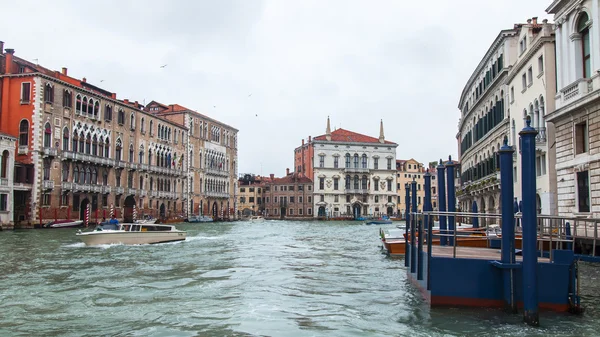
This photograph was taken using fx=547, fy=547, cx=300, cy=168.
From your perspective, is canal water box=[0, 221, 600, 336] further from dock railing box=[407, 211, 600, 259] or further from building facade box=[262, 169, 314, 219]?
building facade box=[262, 169, 314, 219]

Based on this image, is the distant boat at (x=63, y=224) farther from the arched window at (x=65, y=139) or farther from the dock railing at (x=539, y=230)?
the dock railing at (x=539, y=230)

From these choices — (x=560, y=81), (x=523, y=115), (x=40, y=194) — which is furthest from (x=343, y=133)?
(x=560, y=81)

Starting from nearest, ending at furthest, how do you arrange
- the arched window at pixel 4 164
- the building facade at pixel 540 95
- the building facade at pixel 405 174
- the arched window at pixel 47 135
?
the building facade at pixel 540 95 → the arched window at pixel 4 164 → the arched window at pixel 47 135 → the building facade at pixel 405 174

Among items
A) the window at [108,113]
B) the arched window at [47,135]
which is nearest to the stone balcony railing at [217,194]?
the window at [108,113]

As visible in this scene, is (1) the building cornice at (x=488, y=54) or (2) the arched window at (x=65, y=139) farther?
(2) the arched window at (x=65, y=139)

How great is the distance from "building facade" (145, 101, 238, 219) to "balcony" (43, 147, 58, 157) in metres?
22.0

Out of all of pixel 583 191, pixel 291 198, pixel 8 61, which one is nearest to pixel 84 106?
pixel 8 61

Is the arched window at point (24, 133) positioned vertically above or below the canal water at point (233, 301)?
above

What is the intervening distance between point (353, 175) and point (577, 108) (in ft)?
207

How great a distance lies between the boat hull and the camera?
68.9ft

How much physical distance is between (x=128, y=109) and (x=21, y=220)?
14.9 m

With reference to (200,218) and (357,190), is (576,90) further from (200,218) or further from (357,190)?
(357,190)

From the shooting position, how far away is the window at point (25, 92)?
116 ft

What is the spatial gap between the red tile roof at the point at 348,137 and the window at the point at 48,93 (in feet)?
148
